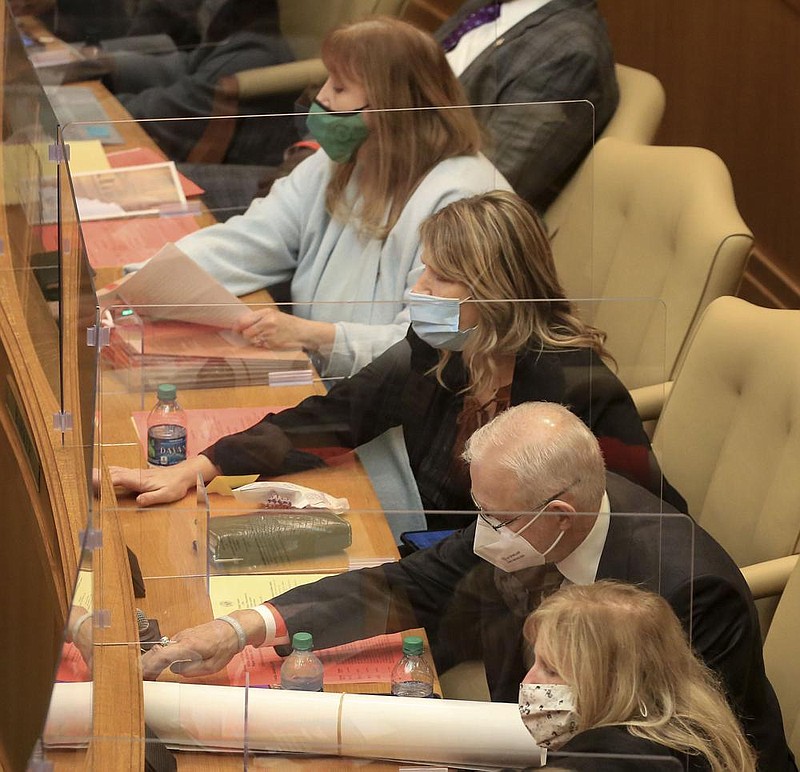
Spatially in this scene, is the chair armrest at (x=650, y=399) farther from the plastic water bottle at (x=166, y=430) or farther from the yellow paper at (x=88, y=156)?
the yellow paper at (x=88, y=156)

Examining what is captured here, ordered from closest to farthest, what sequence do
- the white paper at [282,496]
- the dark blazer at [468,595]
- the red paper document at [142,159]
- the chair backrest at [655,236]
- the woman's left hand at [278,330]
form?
the dark blazer at [468,595] < the white paper at [282,496] < the woman's left hand at [278,330] < the chair backrest at [655,236] < the red paper document at [142,159]

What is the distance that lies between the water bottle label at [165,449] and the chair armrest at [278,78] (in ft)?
3.83

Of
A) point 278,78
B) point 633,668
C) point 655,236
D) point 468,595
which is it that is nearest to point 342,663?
point 468,595

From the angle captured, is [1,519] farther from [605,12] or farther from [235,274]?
[605,12]

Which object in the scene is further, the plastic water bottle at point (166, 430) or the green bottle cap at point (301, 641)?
the plastic water bottle at point (166, 430)

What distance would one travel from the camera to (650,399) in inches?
95.0

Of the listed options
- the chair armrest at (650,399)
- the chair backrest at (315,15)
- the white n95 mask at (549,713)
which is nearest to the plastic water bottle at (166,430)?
the chair armrest at (650,399)

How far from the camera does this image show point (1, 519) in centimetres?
125

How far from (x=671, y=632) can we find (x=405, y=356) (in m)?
0.83

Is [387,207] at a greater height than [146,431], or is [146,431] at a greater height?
[387,207]

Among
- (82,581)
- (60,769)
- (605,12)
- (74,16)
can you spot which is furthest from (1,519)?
A: (605,12)

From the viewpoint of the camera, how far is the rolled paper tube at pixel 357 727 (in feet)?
4.11

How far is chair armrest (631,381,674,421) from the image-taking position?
239 cm

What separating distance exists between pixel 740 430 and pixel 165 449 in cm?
97
